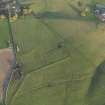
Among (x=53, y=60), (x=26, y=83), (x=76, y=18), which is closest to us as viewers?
(x=26, y=83)

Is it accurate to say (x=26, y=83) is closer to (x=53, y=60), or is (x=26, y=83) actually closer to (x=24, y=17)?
(x=53, y=60)

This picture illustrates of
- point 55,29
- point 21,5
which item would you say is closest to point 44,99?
point 55,29

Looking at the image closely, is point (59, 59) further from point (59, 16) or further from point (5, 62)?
point (59, 16)

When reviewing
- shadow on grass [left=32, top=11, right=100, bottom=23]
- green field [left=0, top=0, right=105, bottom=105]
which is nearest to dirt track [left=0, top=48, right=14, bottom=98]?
green field [left=0, top=0, right=105, bottom=105]

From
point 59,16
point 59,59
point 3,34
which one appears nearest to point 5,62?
point 59,59

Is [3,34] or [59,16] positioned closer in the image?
[3,34]

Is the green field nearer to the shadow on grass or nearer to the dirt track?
the shadow on grass
